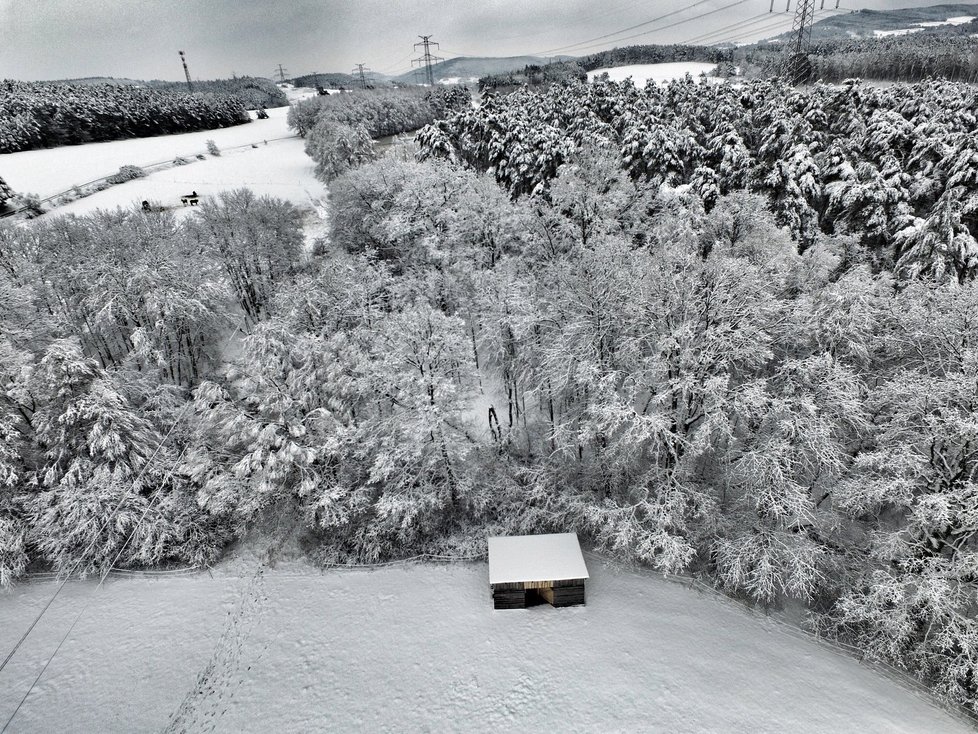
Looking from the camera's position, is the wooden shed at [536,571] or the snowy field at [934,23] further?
the snowy field at [934,23]

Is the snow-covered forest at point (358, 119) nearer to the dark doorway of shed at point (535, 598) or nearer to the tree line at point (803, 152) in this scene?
the tree line at point (803, 152)

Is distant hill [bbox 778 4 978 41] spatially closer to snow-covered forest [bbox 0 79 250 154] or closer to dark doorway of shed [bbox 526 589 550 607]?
snow-covered forest [bbox 0 79 250 154]

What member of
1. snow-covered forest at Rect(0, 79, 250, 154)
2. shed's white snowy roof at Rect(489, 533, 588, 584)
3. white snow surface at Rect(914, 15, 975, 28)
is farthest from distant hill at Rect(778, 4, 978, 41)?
shed's white snowy roof at Rect(489, 533, 588, 584)

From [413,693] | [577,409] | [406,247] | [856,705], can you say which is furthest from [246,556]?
[856,705]

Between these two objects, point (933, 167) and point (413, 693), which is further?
point (933, 167)

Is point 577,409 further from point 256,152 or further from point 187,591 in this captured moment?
point 256,152

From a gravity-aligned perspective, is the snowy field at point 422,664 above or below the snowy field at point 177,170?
below

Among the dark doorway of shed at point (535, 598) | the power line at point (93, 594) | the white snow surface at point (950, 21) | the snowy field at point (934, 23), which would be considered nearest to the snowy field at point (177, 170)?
the power line at point (93, 594)
